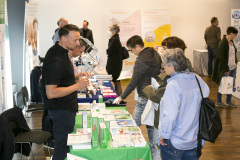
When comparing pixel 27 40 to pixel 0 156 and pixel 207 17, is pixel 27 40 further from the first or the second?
pixel 207 17

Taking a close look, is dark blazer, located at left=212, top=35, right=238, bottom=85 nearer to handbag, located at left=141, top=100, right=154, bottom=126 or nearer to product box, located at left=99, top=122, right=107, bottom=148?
handbag, located at left=141, top=100, right=154, bottom=126

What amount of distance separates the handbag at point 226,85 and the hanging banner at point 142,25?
Result: 3.64 meters

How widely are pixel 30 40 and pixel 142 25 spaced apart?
4.58 m

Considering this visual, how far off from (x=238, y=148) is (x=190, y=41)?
22.4ft

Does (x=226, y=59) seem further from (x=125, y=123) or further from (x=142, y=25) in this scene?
(x=142, y=25)

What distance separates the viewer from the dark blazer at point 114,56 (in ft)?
20.8

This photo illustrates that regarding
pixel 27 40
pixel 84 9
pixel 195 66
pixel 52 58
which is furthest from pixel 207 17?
pixel 52 58

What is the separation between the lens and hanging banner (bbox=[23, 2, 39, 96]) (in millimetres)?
5969

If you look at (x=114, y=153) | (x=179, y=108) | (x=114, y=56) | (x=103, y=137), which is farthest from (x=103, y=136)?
(x=114, y=56)

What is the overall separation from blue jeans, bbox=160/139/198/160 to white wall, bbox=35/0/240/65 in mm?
7891

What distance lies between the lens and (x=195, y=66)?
10664 mm

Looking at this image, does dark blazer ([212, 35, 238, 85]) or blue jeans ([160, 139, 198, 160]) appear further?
dark blazer ([212, 35, 238, 85])

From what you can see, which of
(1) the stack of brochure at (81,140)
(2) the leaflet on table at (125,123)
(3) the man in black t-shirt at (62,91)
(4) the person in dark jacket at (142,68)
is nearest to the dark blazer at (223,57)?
(4) the person in dark jacket at (142,68)

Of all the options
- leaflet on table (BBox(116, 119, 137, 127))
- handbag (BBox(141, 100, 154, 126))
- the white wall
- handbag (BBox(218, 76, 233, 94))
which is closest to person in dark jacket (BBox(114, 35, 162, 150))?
handbag (BBox(141, 100, 154, 126))
